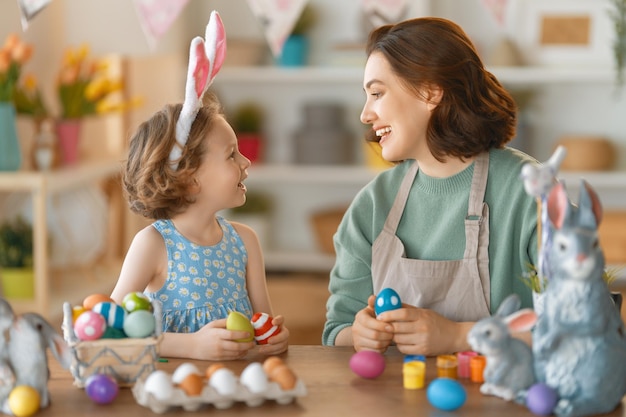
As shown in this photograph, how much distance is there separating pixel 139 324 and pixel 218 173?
0.46 metres

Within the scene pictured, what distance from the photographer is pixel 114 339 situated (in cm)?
142

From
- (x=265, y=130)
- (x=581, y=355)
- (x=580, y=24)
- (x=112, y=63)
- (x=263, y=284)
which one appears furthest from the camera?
(x=265, y=130)

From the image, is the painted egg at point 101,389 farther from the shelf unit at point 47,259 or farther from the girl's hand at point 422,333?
the shelf unit at point 47,259

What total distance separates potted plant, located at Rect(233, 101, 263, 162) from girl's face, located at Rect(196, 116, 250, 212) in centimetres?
337

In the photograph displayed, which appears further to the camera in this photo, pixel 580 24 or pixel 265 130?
pixel 265 130

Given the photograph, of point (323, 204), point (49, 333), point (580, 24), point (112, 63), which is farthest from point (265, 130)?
point (49, 333)

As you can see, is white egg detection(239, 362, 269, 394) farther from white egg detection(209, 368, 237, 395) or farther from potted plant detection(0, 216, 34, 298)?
potted plant detection(0, 216, 34, 298)

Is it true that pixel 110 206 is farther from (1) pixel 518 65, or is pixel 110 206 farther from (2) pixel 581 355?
(2) pixel 581 355

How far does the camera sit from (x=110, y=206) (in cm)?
457

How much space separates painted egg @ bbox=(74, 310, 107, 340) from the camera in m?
1.39

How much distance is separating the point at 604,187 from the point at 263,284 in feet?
11.3

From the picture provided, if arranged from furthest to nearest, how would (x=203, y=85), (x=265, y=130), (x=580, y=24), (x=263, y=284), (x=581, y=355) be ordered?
(x=265, y=130), (x=580, y=24), (x=263, y=284), (x=203, y=85), (x=581, y=355)

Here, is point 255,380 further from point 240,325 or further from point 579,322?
point 579,322

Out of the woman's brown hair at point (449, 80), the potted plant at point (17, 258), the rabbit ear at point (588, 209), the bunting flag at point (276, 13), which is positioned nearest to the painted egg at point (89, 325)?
Result: the rabbit ear at point (588, 209)
